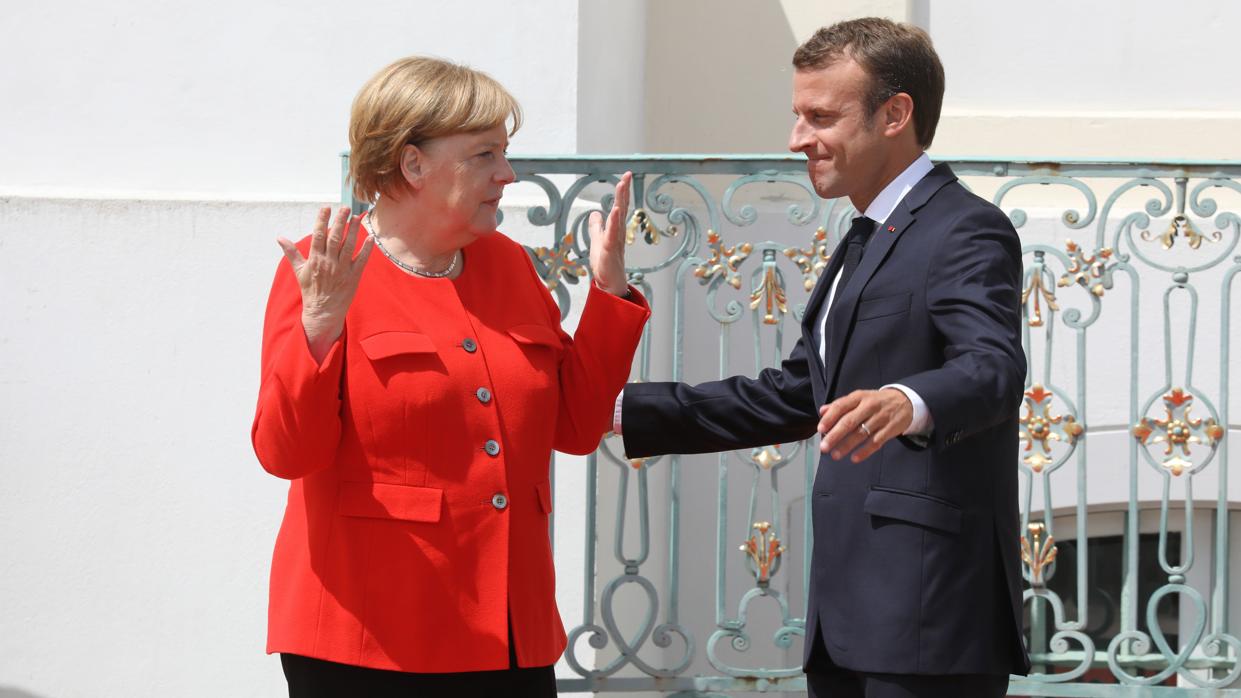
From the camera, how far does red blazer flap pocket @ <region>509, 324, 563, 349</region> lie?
2.92 meters

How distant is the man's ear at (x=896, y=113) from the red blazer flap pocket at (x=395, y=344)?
919 millimetres

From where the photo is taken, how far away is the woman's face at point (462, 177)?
9.37 feet

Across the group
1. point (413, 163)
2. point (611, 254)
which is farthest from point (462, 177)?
point (611, 254)

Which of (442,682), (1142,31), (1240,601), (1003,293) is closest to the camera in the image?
(1003,293)

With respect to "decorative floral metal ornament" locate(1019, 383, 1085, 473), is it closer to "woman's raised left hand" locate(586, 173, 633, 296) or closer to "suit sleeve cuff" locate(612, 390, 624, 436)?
"suit sleeve cuff" locate(612, 390, 624, 436)

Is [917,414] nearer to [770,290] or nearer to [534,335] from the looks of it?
[534,335]

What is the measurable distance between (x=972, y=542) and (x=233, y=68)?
265 cm

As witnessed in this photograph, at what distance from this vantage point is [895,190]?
2.78 meters

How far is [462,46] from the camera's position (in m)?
4.31

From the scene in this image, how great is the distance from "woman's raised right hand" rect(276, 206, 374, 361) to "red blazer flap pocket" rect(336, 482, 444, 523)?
0.27m

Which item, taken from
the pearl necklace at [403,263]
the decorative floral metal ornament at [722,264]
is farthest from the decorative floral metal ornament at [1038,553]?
the pearl necklace at [403,263]

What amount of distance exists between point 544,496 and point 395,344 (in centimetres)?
42

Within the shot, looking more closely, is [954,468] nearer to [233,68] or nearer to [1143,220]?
[1143,220]

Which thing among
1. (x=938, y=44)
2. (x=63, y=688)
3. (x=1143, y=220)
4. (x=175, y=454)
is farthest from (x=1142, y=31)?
(x=63, y=688)
